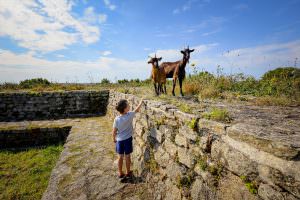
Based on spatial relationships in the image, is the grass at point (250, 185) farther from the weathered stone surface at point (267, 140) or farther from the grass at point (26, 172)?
the grass at point (26, 172)

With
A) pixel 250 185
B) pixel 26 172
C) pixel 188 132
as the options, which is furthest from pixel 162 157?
pixel 26 172

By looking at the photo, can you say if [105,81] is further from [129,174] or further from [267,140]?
[267,140]

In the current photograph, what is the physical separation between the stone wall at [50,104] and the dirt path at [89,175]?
512 centimetres

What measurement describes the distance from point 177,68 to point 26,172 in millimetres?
5513

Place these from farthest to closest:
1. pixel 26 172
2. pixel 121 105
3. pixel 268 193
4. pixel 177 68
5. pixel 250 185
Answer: pixel 26 172
pixel 177 68
pixel 121 105
pixel 250 185
pixel 268 193

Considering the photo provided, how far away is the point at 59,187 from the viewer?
13.5ft

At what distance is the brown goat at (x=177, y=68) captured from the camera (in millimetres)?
5425

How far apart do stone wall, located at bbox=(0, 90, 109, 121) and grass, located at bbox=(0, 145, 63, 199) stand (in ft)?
12.5

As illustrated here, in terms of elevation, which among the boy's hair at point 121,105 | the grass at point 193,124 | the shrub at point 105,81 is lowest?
the grass at point 193,124

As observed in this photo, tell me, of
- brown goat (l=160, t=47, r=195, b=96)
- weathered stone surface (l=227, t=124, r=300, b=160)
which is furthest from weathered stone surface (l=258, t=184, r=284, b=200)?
brown goat (l=160, t=47, r=195, b=96)

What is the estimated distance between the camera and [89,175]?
4.59m

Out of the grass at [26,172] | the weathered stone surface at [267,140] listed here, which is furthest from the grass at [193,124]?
the grass at [26,172]

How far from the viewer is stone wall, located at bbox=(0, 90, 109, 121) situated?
451 inches

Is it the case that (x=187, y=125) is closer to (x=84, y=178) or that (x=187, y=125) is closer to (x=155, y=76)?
(x=84, y=178)
